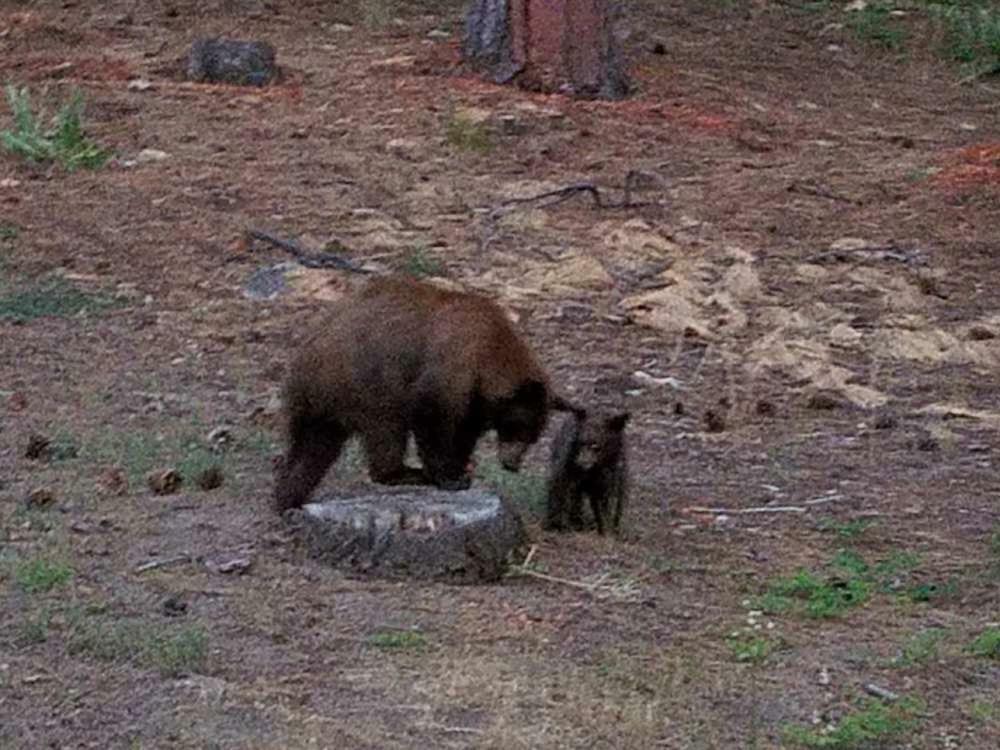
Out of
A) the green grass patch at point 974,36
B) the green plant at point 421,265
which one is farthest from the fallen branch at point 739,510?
the green grass patch at point 974,36

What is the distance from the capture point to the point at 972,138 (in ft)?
42.2

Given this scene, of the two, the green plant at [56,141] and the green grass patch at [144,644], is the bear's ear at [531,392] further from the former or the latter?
the green plant at [56,141]

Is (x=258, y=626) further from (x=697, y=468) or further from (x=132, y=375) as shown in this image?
(x=132, y=375)

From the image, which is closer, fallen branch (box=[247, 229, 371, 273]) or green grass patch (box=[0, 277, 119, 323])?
green grass patch (box=[0, 277, 119, 323])

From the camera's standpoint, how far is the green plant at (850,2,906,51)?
15336mm

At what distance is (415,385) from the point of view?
6.38 meters

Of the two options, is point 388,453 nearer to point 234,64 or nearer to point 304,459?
point 304,459

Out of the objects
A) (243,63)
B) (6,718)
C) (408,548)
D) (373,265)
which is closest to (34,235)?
(373,265)

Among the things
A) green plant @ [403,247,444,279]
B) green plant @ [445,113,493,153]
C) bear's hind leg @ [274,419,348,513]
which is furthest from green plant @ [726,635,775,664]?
green plant @ [445,113,493,153]

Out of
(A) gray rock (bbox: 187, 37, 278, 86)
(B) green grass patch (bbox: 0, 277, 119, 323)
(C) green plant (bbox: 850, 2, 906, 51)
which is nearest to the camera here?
(B) green grass patch (bbox: 0, 277, 119, 323)

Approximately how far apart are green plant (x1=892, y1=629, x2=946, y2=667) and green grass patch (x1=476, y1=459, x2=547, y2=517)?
4.43 feet

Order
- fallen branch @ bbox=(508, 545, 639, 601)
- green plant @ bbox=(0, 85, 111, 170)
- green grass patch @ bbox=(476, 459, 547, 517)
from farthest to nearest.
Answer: green plant @ bbox=(0, 85, 111, 170) < green grass patch @ bbox=(476, 459, 547, 517) < fallen branch @ bbox=(508, 545, 639, 601)

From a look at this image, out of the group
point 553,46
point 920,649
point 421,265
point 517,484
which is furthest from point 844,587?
point 553,46

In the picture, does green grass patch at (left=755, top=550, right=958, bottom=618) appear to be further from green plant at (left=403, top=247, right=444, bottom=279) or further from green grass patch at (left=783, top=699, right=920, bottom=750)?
green plant at (left=403, top=247, right=444, bottom=279)
